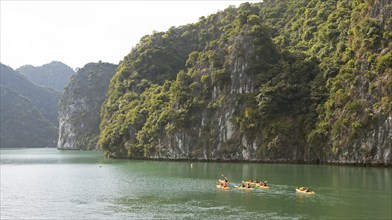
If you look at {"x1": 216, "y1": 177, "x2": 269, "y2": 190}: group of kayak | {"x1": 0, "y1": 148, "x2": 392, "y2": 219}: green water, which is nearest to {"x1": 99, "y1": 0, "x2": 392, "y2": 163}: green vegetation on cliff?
{"x1": 0, "y1": 148, "x2": 392, "y2": 219}: green water

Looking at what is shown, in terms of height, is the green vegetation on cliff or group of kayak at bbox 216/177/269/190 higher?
the green vegetation on cliff

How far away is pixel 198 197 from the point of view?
46.4 m

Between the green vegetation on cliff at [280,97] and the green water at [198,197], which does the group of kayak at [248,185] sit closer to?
the green water at [198,197]

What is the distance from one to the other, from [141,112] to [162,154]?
16.3m

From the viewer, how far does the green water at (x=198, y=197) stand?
37719 mm

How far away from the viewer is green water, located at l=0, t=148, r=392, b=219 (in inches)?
1485

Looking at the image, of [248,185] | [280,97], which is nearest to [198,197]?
[248,185]

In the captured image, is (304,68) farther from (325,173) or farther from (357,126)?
(325,173)

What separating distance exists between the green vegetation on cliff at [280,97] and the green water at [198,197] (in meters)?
13.5

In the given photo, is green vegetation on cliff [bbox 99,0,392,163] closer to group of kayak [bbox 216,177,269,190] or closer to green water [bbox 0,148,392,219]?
green water [bbox 0,148,392,219]

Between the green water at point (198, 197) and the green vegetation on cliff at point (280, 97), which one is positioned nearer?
the green water at point (198, 197)

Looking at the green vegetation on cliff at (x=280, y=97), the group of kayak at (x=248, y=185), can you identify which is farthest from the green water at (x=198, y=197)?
the green vegetation on cliff at (x=280, y=97)

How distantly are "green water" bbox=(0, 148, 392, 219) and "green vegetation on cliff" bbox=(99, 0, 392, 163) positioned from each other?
13.5m

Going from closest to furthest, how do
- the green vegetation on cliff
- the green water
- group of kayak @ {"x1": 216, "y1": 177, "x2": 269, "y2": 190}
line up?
the green water → group of kayak @ {"x1": 216, "y1": 177, "x2": 269, "y2": 190} → the green vegetation on cliff
